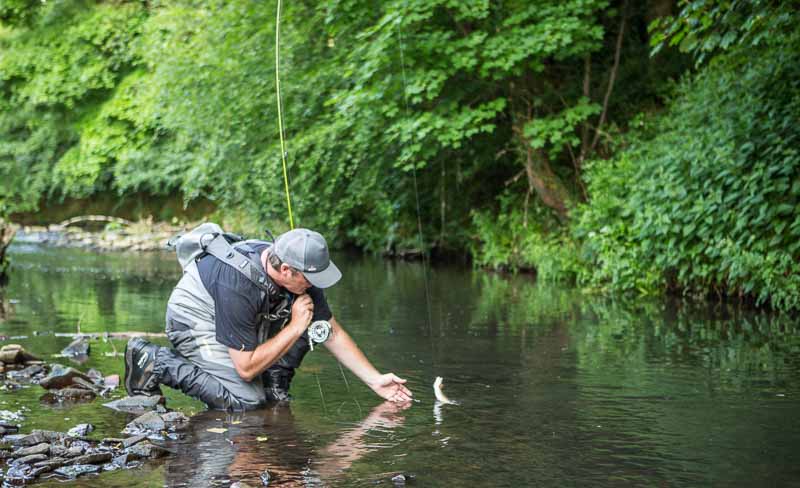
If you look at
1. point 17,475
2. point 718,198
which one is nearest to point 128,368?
point 17,475

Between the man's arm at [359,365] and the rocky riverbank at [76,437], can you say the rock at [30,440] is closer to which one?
the rocky riverbank at [76,437]

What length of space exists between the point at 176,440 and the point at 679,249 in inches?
296

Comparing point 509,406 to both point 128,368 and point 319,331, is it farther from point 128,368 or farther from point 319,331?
point 128,368

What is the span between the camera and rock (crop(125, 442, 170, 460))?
455cm

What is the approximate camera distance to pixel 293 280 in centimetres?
509

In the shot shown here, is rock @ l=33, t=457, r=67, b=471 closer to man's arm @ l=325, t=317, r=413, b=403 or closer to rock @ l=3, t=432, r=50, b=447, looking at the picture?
rock @ l=3, t=432, r=50, b=447

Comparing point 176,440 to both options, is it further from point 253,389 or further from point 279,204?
point 279,204

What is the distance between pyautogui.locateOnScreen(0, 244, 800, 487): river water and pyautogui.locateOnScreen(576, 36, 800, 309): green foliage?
1.63ft

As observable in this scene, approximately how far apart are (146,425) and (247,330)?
2.25 ft

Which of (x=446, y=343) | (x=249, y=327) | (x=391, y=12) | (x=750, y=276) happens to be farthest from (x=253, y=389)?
(x=391, y=12)

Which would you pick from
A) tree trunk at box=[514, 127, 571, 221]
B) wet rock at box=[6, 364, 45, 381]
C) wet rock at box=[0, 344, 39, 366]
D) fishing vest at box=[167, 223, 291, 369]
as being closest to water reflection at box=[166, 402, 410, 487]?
fishing vest at box=[167, 223, 291, 369]

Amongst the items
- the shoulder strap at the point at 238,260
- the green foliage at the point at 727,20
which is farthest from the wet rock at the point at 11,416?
the green foliage at the point at 727,20

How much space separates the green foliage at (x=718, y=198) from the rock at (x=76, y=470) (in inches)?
290

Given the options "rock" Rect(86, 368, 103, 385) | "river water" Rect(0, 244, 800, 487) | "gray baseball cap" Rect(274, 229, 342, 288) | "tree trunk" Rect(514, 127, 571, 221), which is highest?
"tree trunk" Rect(514, 127, 571, 221)
